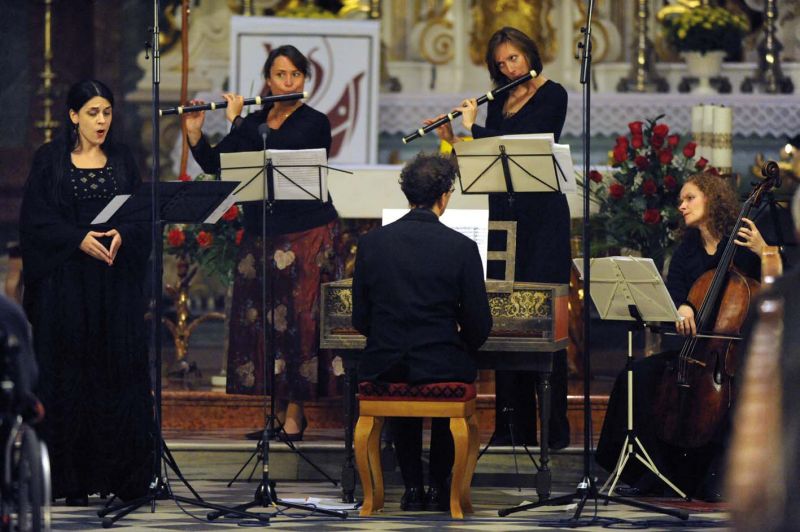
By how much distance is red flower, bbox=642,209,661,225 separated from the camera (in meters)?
9.74

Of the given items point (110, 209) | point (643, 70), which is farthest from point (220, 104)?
point (643, 70)

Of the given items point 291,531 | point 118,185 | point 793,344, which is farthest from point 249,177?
point 793,344

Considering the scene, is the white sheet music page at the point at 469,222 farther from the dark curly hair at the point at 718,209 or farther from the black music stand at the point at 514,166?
the dark curly hair at the point at 718,209

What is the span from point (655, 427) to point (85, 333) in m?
2.56

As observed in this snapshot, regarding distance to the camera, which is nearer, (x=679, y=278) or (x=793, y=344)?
(x=793, y=344)

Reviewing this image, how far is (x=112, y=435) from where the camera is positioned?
793cm

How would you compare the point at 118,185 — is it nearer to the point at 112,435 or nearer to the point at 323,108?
the point at 112,435

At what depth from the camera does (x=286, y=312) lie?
29.8 ft

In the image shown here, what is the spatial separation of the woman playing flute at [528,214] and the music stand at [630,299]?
21.0 inches

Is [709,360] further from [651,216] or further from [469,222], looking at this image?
[651,216]

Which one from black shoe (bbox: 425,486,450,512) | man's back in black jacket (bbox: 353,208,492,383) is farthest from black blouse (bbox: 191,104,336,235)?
black shoe (bbox: 425,486,450,512)

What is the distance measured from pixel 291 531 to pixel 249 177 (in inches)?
73.2

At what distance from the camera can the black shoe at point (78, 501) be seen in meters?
7.87

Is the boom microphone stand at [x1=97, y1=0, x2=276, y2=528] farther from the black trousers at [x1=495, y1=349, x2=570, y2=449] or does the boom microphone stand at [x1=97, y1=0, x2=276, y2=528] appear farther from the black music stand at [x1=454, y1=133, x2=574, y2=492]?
the black trousers at [x1=495, y1=349, x2=570, y2=449]
